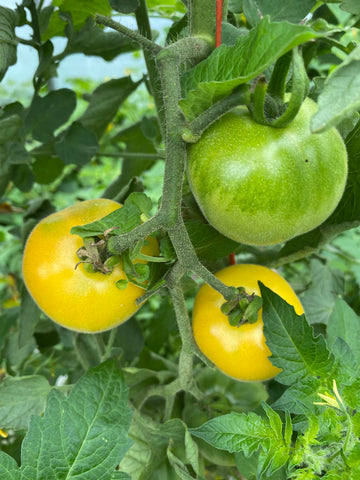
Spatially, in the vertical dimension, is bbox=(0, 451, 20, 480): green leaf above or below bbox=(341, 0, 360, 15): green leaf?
below

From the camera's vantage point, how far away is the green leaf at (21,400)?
62cm

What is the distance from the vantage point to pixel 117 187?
2.69ft

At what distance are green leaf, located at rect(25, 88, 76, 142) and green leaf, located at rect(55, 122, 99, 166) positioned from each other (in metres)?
0.02

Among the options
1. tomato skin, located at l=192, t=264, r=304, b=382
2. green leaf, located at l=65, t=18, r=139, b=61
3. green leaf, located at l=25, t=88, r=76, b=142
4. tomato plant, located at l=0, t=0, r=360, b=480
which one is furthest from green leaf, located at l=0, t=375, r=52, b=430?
green leaf, located at l=65, t=18, r=139, b=61

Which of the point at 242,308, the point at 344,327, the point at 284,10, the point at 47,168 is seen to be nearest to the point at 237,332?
the point at 242,308

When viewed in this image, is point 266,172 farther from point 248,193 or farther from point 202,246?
point 202,246

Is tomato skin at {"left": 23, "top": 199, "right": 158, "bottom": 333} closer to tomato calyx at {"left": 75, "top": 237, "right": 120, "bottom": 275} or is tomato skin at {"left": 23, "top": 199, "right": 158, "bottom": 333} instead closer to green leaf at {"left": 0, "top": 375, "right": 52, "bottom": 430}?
tomato calyx at {"left": 75, "top": 237, "right": 120, "bottom": 275}

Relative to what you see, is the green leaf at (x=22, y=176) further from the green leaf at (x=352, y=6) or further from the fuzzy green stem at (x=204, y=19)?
the green leaf at (x=352, y=6)

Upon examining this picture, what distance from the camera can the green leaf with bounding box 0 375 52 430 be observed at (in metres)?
0.62

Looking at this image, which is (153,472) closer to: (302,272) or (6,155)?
(6,155)

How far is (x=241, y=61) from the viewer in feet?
1.13

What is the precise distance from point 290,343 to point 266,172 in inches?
7.6

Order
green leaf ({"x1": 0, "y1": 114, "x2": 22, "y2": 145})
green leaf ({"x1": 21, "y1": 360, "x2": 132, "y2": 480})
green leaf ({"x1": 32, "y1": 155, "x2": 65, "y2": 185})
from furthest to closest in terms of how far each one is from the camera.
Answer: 1. green leaf ({"x1": 32, "y1": 155, "x2": 65, "y2": 185})
2. green leaf ({"x1": 0, "y1": 114, "x2": 22, "y2": 145})
3. green leaf ({"x1": 21, "y1": 360, "x2": 132, "y2": 480})

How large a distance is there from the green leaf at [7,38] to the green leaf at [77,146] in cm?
15
